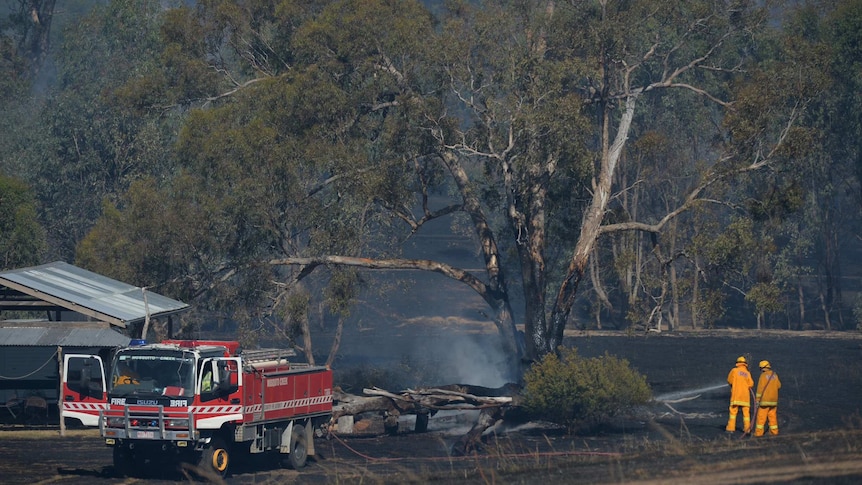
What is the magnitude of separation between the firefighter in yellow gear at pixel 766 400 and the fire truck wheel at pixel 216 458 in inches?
449

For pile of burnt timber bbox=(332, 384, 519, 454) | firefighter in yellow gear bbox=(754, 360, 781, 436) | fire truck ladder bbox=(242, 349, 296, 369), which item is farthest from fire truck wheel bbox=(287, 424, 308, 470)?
firefighter in yellow gear bbox=(754, 360, 781, 436)

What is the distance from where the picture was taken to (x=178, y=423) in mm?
20031

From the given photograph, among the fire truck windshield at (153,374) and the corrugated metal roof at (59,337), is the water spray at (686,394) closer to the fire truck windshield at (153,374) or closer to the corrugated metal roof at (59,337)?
the corrugated metal roof at (59,337)

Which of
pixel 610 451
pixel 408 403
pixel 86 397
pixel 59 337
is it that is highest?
pixel 59 337

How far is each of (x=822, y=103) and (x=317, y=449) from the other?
44879mm

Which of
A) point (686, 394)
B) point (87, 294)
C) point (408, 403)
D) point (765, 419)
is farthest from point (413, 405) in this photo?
point (686, 394)

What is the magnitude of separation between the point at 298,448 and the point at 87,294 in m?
9.05

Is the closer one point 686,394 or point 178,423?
point 178,423

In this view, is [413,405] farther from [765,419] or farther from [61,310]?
[61,310]

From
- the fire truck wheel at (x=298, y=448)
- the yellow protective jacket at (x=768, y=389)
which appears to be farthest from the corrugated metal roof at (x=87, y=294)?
the yellow protective jacket at (x=768, y=389)

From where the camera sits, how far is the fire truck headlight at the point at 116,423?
20.2 meters

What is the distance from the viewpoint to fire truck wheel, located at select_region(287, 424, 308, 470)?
22703 mm

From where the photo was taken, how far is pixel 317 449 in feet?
86.5

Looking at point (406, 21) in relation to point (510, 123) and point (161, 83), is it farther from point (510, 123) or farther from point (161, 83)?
point (161, 83)
